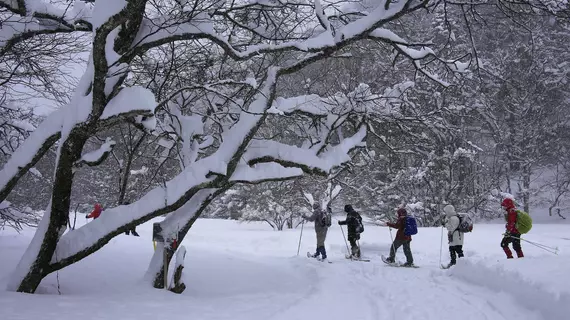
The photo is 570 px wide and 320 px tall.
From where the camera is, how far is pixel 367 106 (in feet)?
22.8

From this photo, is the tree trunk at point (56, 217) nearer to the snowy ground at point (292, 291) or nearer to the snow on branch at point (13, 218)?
the snowy ground at point (292, 291)

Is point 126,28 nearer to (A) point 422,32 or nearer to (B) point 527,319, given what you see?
(B) point 527,319

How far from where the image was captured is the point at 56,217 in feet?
17.5

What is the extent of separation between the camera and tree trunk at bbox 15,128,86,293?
5.13 m

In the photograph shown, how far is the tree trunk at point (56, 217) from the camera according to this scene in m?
5.13

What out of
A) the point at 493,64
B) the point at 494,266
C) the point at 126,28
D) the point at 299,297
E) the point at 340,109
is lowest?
the point at 299,297

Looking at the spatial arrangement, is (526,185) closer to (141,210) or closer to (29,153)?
(141,210)

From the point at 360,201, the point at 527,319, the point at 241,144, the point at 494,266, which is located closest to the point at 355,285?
the point at 494,266

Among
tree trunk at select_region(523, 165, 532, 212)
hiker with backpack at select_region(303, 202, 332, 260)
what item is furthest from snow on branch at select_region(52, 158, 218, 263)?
tree trunk at select_region(523, 165, 532, 212)

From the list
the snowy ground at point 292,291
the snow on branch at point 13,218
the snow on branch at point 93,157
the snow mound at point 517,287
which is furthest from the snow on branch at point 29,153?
the snow mound at point 517,287

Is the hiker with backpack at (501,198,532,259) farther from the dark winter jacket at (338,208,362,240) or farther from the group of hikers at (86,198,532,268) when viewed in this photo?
the dark winter jacket at (338,208,362,240)

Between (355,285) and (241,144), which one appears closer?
(241,144)

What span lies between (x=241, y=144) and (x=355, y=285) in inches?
161

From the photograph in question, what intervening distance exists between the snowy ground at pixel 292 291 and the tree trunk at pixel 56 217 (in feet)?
1.35
